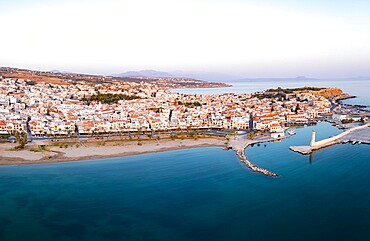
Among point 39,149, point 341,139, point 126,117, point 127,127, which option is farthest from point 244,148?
point 39,149

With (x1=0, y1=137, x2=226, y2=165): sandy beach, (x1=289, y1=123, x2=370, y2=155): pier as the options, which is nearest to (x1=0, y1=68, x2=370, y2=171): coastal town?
(x1=0, y1=137, x2=226, y2=165): sandy beach

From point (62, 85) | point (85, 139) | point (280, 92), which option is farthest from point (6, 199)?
point (280, 92)

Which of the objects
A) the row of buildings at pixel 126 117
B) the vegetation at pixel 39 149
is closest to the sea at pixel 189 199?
the vegetation at pixel 39 149

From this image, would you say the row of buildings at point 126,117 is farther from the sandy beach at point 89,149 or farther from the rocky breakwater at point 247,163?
the rocky breakwater at point 247,163

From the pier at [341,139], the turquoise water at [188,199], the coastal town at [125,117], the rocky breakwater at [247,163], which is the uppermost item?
the coastal town at [125,117]

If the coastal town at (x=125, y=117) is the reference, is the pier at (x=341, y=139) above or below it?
below

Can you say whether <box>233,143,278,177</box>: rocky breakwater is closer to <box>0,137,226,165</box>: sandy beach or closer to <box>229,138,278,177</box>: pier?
<box>229,138,278,177</box>: pier
